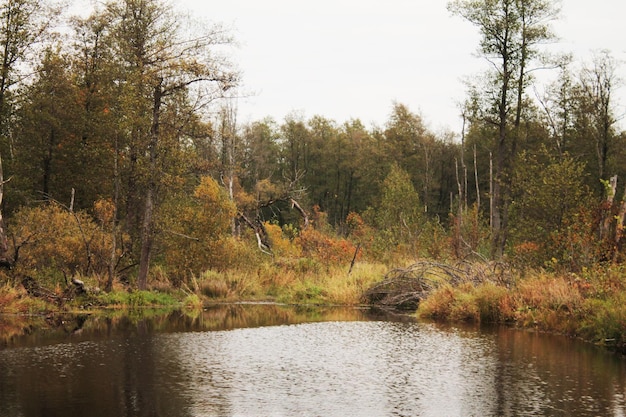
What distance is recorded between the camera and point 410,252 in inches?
1277

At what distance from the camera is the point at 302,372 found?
1314 cm

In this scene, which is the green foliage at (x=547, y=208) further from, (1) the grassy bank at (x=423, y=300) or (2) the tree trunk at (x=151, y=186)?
(2) the tree trunk at (x=151, y=186)

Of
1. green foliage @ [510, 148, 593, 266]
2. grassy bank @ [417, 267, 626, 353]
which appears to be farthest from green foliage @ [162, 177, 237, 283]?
green foliage @ [510, 148, 593, 266]

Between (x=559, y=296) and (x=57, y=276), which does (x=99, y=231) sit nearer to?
(x=57, y=276)

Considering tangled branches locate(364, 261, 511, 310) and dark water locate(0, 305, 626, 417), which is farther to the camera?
tangled branches locate(364, 261, 511, 310)

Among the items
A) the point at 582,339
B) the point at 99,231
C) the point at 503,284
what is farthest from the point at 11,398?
the point at 99,231

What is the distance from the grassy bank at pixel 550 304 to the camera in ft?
55.9

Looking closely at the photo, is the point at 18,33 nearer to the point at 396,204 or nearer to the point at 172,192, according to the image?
the point at 172,192

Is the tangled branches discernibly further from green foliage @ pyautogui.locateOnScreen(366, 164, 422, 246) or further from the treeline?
green foliage @ pyautogui.locateOnScreen(366, 164, 422, 246)

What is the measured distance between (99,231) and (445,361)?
1820 cm

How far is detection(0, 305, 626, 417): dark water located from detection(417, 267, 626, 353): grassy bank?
0.82 m

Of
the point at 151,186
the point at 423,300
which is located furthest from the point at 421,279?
the point at 151,186

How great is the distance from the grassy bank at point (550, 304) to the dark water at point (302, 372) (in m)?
0.82

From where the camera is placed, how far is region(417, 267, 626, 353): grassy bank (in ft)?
55.9
